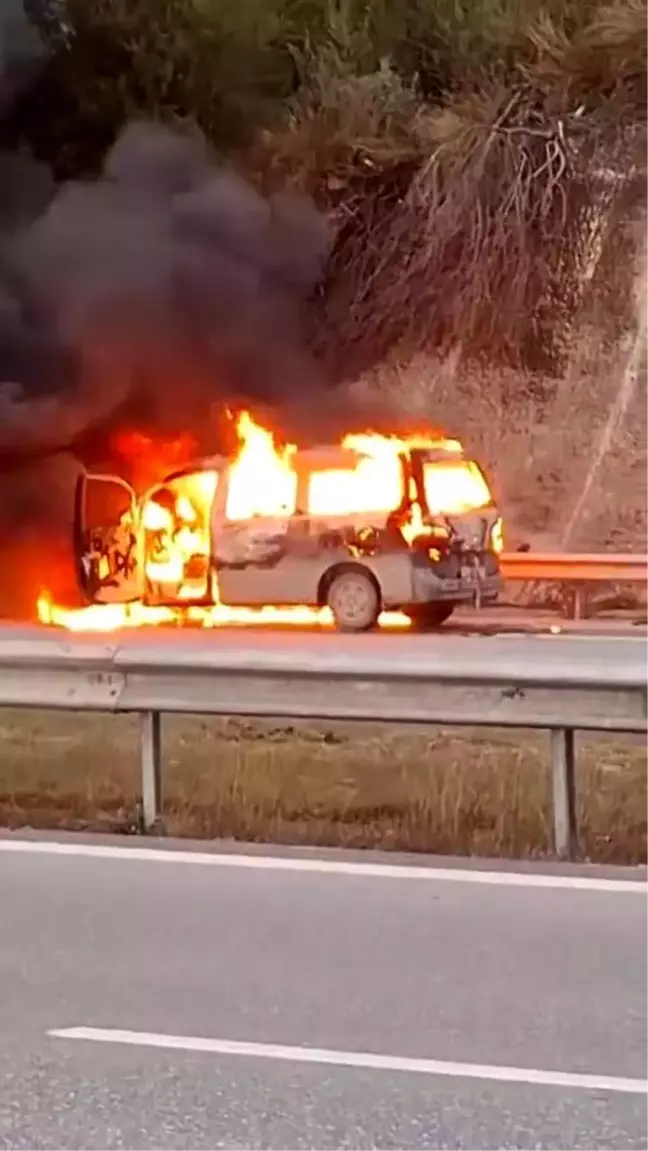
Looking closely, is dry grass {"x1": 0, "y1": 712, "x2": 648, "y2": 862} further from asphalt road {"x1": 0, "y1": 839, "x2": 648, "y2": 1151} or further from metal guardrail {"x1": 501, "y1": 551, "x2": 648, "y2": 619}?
metal guardrail {"x1": 501, "y1": 551, "x2": 648, "y2": 619}

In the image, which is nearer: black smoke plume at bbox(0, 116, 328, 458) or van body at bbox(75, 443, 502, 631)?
van body at bbox(75, 443, 502, 631)

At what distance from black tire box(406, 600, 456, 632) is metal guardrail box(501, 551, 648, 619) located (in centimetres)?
164

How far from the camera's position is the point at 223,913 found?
6.05 metres

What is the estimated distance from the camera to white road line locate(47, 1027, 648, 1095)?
4426 millimetres

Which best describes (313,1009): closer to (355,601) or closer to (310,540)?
(355,601)

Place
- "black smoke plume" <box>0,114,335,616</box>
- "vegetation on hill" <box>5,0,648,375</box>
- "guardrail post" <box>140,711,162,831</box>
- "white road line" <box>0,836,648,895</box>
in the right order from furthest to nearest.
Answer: "vegetation on hill" <box>5,0,648,375</box> → "black smoke plume" <box>0,114,335,616</box> → "guardrail post" <box>140,711,162,831</box> → "white road line" <box>0,836,648,895</box>

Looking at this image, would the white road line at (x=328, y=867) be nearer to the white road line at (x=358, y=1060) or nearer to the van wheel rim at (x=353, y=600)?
the white road line at (x=358, y=1060)

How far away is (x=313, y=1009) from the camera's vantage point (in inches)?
198

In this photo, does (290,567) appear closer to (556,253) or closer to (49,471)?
(49,471)

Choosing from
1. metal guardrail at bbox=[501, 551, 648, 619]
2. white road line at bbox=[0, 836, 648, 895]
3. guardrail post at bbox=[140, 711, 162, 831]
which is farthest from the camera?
metal guardrail at bbox=[501, 551, 648, 619]

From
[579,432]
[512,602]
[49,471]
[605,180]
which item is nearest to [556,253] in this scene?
[605,180]

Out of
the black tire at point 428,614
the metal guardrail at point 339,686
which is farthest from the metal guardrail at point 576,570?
the metal guardrail at point 339,686

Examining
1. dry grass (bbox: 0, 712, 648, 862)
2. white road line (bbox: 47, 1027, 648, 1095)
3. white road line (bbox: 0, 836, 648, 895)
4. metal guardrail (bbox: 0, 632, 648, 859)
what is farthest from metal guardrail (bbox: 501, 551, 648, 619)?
white road line (bbox: 47, 1027, 648, 1095)

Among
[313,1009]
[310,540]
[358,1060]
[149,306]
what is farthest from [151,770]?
[149,306]
